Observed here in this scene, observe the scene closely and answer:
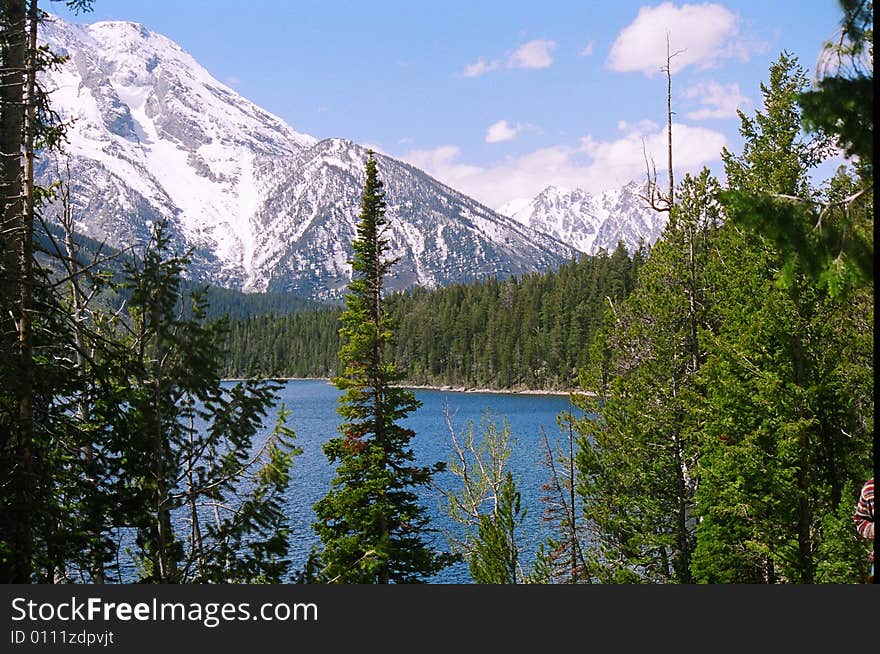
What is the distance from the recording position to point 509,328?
Answer: 4592 inches

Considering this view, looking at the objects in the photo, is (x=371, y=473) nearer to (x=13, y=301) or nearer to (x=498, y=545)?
(x=498, y=545)

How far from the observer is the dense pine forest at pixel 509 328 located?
344 feet

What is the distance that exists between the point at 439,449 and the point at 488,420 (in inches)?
1231

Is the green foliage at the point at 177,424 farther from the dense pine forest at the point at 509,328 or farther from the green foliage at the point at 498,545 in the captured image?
the dense pine forest at the point at 509,328

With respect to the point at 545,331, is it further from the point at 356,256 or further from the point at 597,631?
the point at 597,631

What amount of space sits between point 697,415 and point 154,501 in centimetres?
1235

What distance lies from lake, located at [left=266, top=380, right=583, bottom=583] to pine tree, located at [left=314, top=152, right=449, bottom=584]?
1.13m

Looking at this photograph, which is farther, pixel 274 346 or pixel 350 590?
pixel 274 346

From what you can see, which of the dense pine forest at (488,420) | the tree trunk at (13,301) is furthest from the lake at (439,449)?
the tree trunk at (13,301)

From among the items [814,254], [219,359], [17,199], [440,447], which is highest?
[17,199]

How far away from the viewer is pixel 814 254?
589 centimetres

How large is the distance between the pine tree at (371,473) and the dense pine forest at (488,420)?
77 millimetres

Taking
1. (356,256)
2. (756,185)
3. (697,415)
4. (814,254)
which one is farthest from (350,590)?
(356,256)

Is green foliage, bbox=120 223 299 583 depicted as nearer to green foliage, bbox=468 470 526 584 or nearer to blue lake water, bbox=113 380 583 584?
blue lake water, bbox=113 380 583 584
